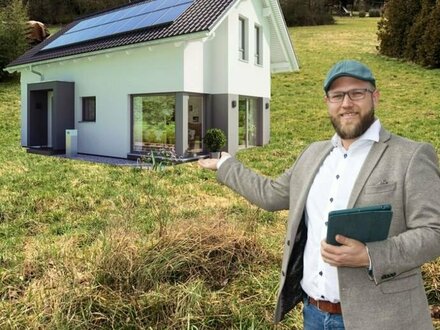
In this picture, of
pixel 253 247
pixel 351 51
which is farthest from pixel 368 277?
pixel 351 51

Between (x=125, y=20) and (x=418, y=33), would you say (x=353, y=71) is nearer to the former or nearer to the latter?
(x=125, y=20)

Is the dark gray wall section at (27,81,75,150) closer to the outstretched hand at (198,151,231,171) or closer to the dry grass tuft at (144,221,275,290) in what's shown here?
the dry grass tuft at (144,221,275,290)

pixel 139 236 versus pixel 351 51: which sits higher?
pixel 351 51

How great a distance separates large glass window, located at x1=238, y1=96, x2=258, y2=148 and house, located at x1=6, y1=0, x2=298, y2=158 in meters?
0.04

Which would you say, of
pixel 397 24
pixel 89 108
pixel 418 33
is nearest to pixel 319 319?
pixel 89 108

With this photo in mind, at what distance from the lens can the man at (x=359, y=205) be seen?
5.82ft

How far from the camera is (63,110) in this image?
1627cm

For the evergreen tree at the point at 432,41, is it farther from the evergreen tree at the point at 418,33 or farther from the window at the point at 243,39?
the window at the point at 243,39

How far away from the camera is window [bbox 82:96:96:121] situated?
16.5 meters

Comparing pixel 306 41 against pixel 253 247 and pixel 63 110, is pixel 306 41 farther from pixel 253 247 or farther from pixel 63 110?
pixel 253 247

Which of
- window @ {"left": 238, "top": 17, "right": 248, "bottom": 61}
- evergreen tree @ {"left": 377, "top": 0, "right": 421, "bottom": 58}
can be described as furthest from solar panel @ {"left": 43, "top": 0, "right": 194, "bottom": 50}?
evergreen tree @ {"left": 377, "top": 0, "right": 421, "bottom": 58}

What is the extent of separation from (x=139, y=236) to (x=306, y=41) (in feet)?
112

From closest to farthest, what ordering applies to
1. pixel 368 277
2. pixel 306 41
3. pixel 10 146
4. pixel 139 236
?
pixel 368 277 < pixel 139 236 < pixel 10 146 < pixel 306 41

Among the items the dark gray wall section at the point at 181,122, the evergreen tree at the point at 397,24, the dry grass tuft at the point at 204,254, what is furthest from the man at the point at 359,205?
the evergreen tree at the point at 397,24
